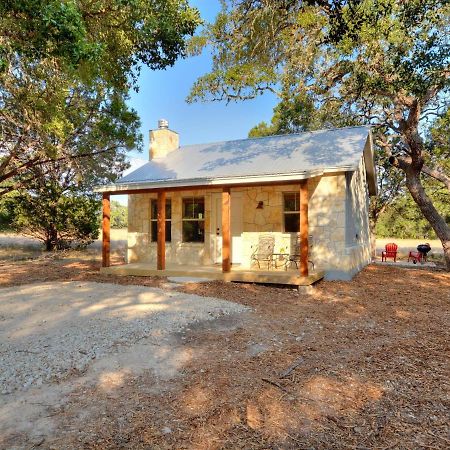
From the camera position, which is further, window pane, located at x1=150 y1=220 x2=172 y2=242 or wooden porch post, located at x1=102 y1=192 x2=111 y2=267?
window pane, located at x1=150 y1=220 x2=172 y2=242

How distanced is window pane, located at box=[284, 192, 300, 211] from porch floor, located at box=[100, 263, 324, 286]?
183 centimetres

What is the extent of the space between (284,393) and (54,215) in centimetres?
1634

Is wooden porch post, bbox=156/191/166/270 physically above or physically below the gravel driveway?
above

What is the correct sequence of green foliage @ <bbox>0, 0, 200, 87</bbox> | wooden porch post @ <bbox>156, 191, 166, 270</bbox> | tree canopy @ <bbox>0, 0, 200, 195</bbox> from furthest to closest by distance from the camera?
wooden porch post @ <bbox>156, 191, 166, 270</bbox>, tree canopy @ <bbox>0, 0, 200, 195</bbox>, green foliage @ <bbox>0, 0, 200, 87</bbox>

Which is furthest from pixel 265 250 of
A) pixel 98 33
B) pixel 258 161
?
pixel 98 33

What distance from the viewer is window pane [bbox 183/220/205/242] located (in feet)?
37.2

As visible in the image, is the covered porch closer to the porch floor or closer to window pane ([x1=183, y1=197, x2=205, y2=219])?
the porch floor

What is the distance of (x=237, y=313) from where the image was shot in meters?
6.17

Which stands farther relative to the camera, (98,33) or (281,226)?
(281,226)

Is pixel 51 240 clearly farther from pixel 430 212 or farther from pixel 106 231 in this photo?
pixel 430 212

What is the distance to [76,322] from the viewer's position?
533 cm

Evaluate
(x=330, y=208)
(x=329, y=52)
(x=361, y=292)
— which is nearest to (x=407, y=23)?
(x=329, y=52)

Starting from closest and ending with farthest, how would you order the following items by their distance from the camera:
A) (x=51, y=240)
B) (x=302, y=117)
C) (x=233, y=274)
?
(x=233, y=274)
(x=51, y=240)
(x=302, y=117)

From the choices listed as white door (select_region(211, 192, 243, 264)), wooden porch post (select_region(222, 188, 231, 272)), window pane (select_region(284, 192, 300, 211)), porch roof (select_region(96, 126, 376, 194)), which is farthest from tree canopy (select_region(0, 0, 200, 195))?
window pane (select_region(284, 192, 300, 211))
